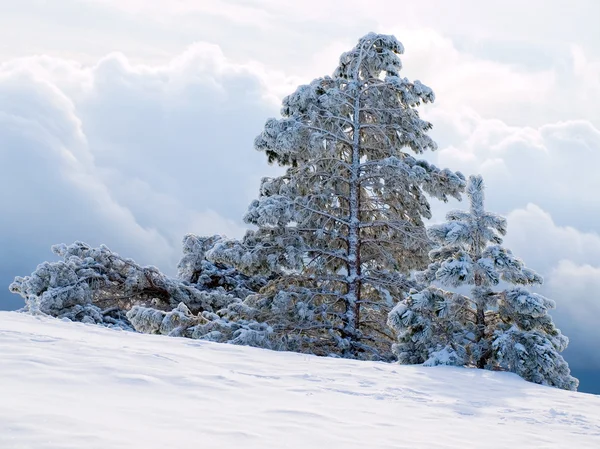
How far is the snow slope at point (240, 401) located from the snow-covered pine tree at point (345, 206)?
5931 mm

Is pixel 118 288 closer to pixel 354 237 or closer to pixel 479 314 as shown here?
pixel 354 237

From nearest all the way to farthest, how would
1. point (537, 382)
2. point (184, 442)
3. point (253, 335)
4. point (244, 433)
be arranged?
point (184, 442) → point (244, 433) → point (537, 382) → point (253, 335)

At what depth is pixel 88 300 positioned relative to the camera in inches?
637

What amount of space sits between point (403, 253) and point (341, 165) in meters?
3.18

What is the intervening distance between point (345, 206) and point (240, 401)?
11934 mm

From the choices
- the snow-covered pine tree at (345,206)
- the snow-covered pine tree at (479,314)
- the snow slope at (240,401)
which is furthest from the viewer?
the snow-covered pine tree at (345,206)

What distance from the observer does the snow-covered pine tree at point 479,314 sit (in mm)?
10383

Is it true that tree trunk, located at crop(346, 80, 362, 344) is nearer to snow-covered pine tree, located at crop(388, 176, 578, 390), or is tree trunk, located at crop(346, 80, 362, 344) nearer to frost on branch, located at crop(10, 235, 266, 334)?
frost on branch, located at crop(10, 235, 266, 334)

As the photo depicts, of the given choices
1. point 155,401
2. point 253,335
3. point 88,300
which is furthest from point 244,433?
point 88,300

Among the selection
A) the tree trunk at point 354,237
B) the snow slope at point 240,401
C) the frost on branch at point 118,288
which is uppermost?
the tree trunk at point 354,237

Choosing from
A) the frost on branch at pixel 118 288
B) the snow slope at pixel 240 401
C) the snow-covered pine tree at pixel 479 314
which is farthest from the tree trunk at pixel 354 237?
the snow slope at pixel 240 401

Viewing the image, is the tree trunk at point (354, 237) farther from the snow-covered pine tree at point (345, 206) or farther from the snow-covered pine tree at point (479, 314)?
the snow-covered pine tree at point (479, 314)

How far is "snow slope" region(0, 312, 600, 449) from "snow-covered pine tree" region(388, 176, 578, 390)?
0.96m

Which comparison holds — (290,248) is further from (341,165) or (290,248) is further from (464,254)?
(464,254)
